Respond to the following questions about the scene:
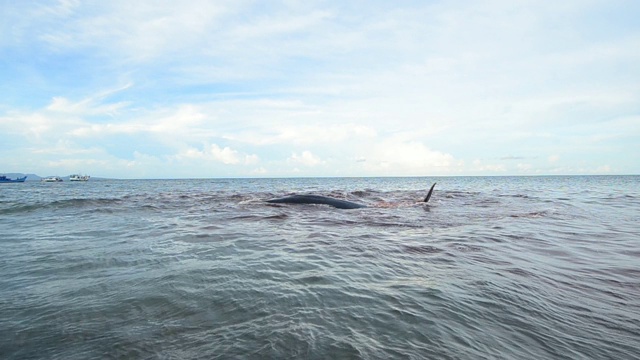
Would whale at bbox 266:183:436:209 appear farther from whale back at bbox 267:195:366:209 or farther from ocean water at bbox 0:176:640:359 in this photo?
ocean water at bbox 0:176:640:359

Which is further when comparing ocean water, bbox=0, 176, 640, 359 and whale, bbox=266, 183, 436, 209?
whale, bbox=266, 183, 436, 209

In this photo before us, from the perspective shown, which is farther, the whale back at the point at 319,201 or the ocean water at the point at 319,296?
the whale back at the point at 319,201

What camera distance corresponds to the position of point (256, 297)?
5078 mm

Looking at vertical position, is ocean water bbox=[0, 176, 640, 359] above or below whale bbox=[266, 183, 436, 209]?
below

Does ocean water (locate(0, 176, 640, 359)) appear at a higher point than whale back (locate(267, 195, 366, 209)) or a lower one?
lower

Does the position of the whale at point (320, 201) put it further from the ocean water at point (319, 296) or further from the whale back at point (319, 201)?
the ocean water at point (319, 296)

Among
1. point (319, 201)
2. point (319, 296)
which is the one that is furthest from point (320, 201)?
point (319, 296)

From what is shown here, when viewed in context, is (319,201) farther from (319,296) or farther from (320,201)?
(319,296)

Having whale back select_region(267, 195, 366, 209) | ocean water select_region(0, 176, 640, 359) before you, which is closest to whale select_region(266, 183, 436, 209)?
whale back select_region(267, 195, 366, 209)

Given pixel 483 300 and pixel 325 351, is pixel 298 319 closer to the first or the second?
pixel 325 351

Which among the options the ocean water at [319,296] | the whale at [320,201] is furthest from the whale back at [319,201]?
the ocean water at [319,296]

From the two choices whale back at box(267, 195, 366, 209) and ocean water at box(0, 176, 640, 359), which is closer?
ocean water at box(0, 176, 640, 359)

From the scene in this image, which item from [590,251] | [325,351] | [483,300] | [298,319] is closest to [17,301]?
[298,319]

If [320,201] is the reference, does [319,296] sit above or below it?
below
